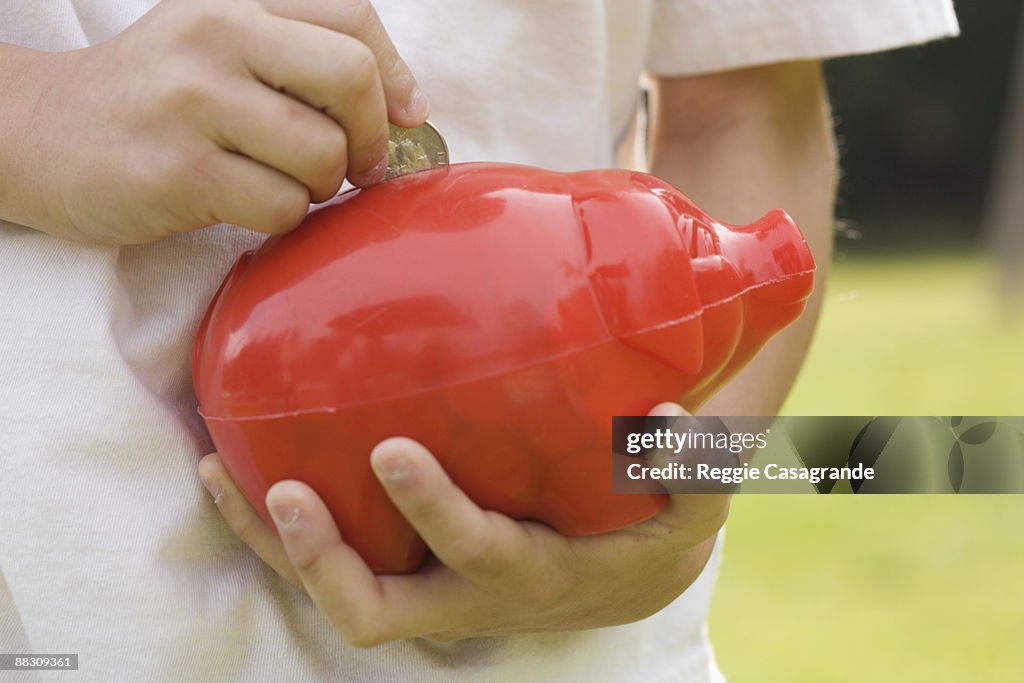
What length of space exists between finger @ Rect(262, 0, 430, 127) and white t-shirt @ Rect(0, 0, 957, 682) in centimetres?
9

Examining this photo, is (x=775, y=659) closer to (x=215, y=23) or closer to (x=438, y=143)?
(x=438, y=143)

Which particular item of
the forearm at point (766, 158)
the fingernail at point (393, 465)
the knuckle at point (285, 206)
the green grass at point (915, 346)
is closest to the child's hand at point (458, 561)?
the fingernail at point (393, 465)

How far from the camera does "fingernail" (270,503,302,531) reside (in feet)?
1.58

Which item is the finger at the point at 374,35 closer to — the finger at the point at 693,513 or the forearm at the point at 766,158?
the finger at the point at 693,513

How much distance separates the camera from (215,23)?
479 millimetres

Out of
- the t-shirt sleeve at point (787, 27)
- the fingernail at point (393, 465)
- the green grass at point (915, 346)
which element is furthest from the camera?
the green grass at point (915, 346)

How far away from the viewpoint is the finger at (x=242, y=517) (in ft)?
1.74

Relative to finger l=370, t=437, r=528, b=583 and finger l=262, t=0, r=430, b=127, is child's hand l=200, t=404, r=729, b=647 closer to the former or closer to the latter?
finger l=370, t=437, r=528, b=583

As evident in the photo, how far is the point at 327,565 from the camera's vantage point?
494 mm

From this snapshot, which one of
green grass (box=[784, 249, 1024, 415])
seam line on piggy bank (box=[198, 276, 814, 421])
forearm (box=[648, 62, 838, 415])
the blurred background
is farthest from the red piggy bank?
green grass (box=[784, 249, 1024, 415])

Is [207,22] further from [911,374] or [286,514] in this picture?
[911,374]

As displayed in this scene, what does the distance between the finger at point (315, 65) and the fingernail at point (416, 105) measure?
0.05m

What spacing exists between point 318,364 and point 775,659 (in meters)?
1.75

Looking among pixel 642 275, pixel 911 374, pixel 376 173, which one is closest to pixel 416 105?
pixel 376 173
